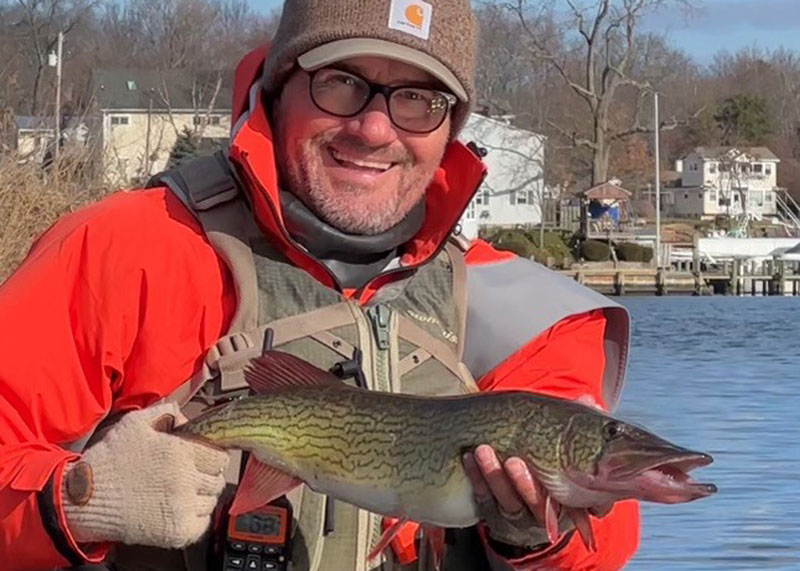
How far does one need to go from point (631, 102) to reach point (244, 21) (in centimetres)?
2221

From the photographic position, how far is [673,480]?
3.65m

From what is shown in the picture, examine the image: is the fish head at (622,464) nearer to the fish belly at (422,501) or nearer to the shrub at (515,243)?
the fish belly at (422,501)

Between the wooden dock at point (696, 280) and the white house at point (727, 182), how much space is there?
31.9m

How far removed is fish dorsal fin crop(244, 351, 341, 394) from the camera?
4.15 meters

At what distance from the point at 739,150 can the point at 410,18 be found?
102 m

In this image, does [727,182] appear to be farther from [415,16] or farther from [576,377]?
[415,16]

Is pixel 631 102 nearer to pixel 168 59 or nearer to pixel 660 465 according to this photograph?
pixel 168 59

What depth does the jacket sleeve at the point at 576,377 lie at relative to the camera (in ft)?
14.8

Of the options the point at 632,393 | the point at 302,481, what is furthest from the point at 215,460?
the point at 632,393

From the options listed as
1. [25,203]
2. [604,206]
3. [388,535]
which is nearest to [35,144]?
[25,203]

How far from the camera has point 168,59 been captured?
9144cm

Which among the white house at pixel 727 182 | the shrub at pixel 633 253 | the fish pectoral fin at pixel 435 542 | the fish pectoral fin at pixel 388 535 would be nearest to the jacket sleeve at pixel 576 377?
the fish pectoral fin at pixel 435 542

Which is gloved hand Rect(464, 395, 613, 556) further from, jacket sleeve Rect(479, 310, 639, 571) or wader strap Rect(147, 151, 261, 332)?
wader strap Rect(147, 151, 261, 332)

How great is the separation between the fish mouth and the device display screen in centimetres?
108
